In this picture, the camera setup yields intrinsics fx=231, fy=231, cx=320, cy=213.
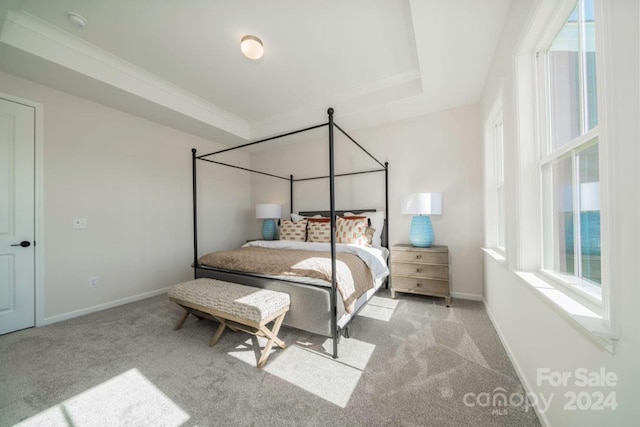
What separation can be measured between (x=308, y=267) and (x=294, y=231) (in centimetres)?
162

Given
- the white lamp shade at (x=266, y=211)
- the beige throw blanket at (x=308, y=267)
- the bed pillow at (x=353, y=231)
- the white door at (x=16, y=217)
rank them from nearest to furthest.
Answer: the beige throw blanket at (x=308, y=267) → the white door at (x=16, y=217) → the bed pillow at (x=353, y=231) → the white lamp shade at (x=266, y=211)

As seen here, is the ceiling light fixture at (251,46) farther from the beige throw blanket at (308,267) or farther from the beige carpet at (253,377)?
the beige carpet at (253,377)

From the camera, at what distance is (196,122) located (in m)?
3.30

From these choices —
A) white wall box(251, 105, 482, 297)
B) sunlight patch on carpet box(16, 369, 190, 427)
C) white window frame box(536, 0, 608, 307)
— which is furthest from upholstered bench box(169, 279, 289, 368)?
white wall box(251, 105, 482, 297)

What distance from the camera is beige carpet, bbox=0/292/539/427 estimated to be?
1.25 meters

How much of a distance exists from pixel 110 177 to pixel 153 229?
81 cm

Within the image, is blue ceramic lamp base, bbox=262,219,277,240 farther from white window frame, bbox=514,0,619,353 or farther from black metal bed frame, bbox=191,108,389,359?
white window frame, bbox=514,0,619,353

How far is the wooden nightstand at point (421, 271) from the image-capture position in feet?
8.74

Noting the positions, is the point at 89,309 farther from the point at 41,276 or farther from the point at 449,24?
the point at 449,24

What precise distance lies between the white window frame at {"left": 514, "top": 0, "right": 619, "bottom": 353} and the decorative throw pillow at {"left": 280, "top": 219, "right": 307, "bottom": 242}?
96.9 inches

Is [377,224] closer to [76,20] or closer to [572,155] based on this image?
[572,155]

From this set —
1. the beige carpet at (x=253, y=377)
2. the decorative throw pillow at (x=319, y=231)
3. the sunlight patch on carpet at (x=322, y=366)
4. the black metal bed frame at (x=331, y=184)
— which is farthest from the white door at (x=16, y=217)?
the decorative throw pillow at (x=319, y=231)

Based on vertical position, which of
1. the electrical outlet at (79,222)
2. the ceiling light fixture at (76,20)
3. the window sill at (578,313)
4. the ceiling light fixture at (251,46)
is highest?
the ceiling light fixture at (76,20)

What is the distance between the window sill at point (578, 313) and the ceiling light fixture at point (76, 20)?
11.9ft
